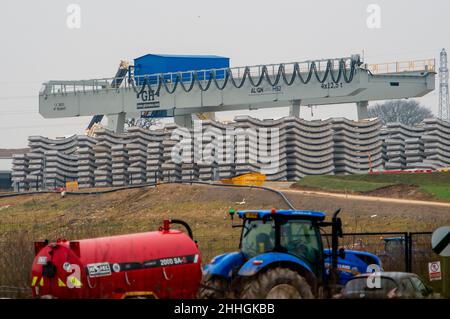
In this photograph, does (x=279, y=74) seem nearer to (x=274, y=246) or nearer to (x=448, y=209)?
(x=448, y=209)

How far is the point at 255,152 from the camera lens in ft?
196

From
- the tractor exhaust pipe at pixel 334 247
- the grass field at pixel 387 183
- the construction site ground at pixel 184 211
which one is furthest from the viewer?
the grass field at pixel 387 183

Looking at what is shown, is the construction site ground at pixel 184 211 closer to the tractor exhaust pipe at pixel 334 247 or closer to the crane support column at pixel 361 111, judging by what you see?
the crane support column at pixel 361 111

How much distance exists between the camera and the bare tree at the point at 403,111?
142625 mm

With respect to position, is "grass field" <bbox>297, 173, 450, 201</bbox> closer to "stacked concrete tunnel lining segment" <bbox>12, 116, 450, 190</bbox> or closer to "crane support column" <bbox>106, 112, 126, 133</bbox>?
"stacked concrete tunnel lining segment" <bbox>12, 116, 450, 190</bbox>

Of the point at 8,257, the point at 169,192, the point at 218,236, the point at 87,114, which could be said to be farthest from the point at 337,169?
the point at 8,257

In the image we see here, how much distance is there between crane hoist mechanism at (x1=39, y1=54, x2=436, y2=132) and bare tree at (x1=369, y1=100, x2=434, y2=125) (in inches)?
2836

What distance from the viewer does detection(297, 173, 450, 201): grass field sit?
48.8m

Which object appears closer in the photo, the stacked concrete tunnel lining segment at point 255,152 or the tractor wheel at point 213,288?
the tractor wheel at point 213,288

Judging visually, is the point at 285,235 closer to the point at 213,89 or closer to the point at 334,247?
the point at 334,247

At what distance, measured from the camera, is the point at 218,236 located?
3975cm

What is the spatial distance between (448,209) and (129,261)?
93.8ft

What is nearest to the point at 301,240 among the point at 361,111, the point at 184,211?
the point at 184,211

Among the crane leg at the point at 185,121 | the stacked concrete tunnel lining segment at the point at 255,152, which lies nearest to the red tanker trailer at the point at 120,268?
the stacked concrete tunnel lining segment at the point at 255,152
